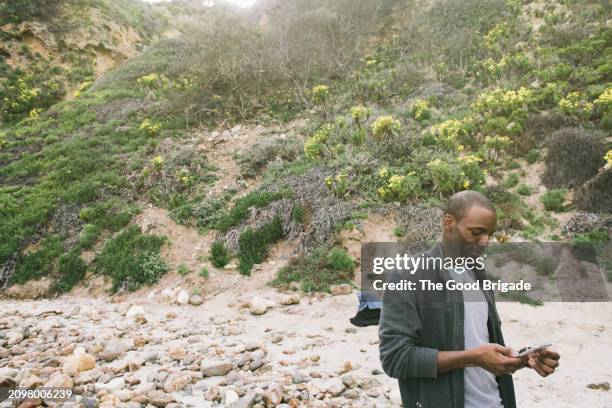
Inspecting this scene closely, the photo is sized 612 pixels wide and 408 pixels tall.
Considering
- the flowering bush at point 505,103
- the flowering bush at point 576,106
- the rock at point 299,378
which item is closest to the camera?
the rock at point 299,378

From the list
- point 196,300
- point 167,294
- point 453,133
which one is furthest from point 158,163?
point 453,133

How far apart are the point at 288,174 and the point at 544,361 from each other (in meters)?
8.53

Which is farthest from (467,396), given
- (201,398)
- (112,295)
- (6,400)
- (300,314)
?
(112,295)

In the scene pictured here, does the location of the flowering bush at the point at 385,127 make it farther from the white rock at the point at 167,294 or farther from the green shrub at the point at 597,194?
the white rock at the point at 167,294

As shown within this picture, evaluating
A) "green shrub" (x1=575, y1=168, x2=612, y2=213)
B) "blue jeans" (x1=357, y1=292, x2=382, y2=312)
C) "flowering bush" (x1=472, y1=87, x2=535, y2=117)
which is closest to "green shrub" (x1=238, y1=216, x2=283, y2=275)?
"blue jeans" (x1=357, y1=292, x2=382, y2=312)

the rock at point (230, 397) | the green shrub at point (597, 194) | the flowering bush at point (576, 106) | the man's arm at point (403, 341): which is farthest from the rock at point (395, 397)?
the flowering bush at point (576, 106)

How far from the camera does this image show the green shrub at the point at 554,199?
752 cm

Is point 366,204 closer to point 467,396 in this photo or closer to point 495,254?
point 495,254

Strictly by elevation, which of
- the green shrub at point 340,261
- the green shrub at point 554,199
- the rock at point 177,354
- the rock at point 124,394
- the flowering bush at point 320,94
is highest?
the flowering bush at point 320,94

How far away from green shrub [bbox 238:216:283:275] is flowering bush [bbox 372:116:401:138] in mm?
3751

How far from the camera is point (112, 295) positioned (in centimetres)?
768

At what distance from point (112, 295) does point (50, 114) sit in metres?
11.5

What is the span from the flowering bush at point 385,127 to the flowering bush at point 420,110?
1479 millimetres

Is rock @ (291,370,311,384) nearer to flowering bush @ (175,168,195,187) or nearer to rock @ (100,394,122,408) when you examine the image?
rock @ (100,394,122,408)
